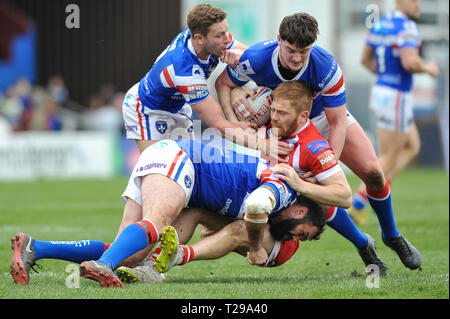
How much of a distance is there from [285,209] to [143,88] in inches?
85.7

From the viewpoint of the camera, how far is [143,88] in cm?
730

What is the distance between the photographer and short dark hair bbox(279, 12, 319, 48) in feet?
18.8

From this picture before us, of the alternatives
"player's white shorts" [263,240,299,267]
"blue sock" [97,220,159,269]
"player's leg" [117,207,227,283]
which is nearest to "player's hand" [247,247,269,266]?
"player's white shorts" [263,240,299,267]

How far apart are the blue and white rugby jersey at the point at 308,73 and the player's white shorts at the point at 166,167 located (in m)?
0.91

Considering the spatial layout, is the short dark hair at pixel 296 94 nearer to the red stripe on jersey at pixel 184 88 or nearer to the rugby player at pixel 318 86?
the rugby player at pixel 318 86

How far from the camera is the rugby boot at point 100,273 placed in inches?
195

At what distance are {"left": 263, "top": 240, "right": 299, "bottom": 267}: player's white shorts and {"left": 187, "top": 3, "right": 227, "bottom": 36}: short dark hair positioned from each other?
181cm

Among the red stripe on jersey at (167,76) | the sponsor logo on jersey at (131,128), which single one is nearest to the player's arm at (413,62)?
the sponsor logo on jersey at (131,128)

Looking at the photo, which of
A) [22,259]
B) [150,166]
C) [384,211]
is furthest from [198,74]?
[22,259]

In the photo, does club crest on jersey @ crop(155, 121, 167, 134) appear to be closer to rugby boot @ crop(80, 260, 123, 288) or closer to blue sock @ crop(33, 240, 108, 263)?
blue sock @ crop(33, 240, 108, 263)

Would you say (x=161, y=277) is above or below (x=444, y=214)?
above

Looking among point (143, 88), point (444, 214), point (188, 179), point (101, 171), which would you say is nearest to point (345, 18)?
point (101, 171)

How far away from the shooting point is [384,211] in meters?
6.76
